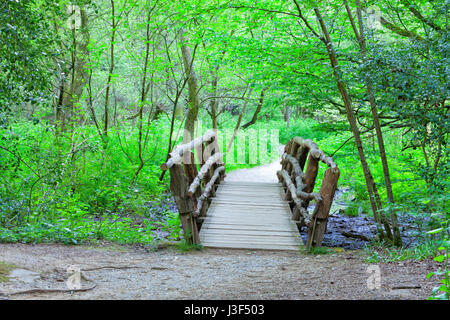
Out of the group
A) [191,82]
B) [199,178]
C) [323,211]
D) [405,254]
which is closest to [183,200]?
[199,178]

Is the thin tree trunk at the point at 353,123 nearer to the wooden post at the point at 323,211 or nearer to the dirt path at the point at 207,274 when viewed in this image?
the wooden post at the point at 323,211

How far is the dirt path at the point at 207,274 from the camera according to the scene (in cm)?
389

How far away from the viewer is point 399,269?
15.1ft

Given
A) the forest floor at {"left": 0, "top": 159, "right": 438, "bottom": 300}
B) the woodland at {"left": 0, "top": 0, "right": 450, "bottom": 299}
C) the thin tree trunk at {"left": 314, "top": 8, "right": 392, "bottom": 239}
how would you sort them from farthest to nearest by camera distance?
the thin tree trunk at {"left": 314, "top": 8, "right": 392, "bottom": 239} < the woodland at {"left": 0, "top": 0, "right": 450, "bottom": 299} < the forest floor at {"left": 0, "top": 159, "right": 438, "bottom": 300}

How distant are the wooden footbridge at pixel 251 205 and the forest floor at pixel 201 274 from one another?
36 centimetres

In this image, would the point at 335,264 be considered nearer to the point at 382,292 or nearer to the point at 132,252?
the point at 382,292

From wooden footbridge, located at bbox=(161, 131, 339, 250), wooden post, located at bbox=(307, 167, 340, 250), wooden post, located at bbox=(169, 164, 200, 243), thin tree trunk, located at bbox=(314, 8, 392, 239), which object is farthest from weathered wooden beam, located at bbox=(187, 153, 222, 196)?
thin tree trunk, located at bbox=(314, 8, 392, 239)

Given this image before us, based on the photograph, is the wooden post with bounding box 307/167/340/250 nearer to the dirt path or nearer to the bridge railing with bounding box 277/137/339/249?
the bridge railing with bounding box 277/137/339/249

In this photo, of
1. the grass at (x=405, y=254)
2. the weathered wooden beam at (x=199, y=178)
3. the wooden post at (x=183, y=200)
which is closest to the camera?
the grass at (x=405, y=254)

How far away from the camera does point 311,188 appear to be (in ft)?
26.4

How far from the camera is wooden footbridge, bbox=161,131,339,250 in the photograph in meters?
6.28

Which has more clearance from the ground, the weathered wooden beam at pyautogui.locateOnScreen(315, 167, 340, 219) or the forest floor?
the weathered wooden beam at pyautogui.locateOnScreen(315, 167, 340, 219)

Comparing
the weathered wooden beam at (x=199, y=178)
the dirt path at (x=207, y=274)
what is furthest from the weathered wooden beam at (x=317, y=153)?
the weathered wooden beam at (x=199, y=178)
